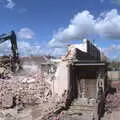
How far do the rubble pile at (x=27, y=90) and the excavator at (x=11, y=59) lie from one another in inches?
221

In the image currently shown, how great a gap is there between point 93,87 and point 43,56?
50.4ft

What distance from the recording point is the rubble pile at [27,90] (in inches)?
924

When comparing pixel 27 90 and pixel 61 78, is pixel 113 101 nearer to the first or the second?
pixel 61 78

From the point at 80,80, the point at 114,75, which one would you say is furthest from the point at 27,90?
the point at 114,75

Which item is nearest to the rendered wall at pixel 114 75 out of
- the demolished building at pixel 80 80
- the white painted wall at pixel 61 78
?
the demolished building at pixel 80 80

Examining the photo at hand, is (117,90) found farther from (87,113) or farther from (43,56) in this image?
(43,56)

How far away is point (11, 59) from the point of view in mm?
34000

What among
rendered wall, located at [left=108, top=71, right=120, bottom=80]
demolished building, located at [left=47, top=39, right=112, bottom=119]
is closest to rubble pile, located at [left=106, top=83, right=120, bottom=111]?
demolished building, located at [left=47, top=39, right=112, bottom=119]

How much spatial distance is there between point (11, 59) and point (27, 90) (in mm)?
10307

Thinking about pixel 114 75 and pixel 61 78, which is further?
pixel 114 75

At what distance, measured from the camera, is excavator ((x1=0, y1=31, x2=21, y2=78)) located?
32.2 m

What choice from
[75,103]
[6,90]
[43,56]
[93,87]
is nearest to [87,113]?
Result: [75,103]

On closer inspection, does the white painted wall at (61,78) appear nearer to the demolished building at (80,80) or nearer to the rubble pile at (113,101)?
the demolished building at (80,80)

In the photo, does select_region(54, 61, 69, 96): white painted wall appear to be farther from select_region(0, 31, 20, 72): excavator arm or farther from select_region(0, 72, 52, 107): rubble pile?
select_region(0, 31, 20, 72): excavator arm
